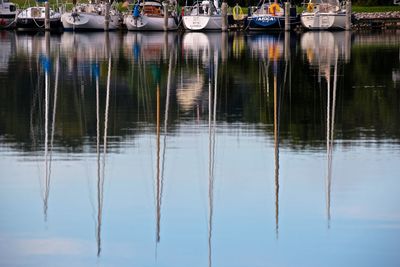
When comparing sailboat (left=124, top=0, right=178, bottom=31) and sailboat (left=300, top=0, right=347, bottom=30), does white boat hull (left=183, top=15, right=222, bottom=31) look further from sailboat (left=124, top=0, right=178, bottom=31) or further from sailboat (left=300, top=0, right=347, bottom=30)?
sailboat (left=300, top=0, right=347, bottom=30)

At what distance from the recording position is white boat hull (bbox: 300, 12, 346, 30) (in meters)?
90.4

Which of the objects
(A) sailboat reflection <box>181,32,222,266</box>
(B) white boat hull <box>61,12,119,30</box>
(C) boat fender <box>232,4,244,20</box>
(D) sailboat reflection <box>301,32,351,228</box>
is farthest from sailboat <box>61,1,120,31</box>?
(A) sailboat reflection <box>181,32,222,266</box>

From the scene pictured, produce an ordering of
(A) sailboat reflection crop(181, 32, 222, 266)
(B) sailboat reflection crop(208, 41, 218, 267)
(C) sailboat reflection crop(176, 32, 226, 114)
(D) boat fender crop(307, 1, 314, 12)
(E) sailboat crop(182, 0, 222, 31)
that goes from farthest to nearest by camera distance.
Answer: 1. (D) boat fender crop(307, 1, 314, 12)
2. (E) sailboat crop(182, 0, 222, 31)
3. (C) sailboat reflection crop(176, 32, 226, 114)
4. (A) sailboat reflection crop(181, 32, 222, 266)
5. (B) sailboat reflection crop(208, 41, 218, 267)

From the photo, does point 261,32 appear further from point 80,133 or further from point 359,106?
point 80,133

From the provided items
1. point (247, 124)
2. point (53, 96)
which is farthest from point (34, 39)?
point (247, 124)

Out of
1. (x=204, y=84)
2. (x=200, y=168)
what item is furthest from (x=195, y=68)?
(x=200, y=168)

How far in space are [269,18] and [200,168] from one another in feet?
223

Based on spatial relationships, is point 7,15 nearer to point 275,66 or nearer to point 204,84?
point 275,66

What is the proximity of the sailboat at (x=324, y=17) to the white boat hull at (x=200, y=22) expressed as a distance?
247 inches

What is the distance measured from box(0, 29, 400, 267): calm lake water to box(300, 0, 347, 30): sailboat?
1793 inches

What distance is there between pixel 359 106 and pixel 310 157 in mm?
9078

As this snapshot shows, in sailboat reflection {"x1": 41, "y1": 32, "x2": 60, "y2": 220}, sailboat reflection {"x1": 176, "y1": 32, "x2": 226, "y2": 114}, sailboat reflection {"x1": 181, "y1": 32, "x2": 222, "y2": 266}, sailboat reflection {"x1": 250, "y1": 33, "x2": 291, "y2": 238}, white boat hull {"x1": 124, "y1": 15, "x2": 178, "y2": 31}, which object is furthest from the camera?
white boat hull {"x1": 124, "y1": 15, "x2": 178, "y2": 31}

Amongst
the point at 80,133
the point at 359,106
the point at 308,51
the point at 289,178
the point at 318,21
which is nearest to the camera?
the point at 289,178

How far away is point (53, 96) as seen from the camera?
3550cm
